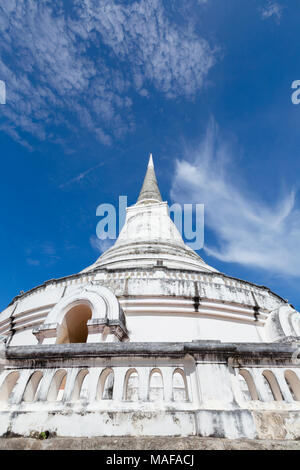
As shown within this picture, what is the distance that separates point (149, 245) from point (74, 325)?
7.83 metres

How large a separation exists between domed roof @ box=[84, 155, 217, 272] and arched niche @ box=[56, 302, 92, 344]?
11.9 feet

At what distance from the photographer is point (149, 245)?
658 inches

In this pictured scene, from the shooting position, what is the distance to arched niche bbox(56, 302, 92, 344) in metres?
9.10

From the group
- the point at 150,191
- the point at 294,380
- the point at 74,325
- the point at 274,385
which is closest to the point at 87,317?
the point at 74,325

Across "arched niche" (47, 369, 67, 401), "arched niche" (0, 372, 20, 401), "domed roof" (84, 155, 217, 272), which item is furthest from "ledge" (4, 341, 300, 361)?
"domed roof" (84, 155, 217, 272)

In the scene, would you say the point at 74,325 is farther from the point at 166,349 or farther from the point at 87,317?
the point at 166,349

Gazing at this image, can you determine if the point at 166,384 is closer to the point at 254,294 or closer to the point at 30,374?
the point at 30,374

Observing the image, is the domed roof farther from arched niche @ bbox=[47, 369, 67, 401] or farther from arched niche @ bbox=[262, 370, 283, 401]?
arched niche @ bbox=[262, 370, 283, 401]

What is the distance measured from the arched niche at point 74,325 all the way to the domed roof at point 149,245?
362 cm

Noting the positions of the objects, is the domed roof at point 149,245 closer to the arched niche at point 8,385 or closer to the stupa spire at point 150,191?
the stupa spire at point 150,191

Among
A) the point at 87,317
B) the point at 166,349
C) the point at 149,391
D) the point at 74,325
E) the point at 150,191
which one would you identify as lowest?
the point at 149,391

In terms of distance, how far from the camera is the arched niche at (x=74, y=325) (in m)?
9.10
